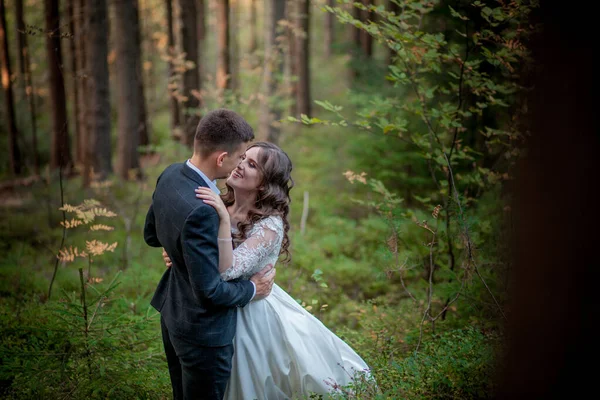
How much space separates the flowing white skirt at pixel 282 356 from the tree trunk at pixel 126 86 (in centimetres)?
894

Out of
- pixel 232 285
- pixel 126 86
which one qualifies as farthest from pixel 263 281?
pixel 126 86

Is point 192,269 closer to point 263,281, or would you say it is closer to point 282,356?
point 263,281

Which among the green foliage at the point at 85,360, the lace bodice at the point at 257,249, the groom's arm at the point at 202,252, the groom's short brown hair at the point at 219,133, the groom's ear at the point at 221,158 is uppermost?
the groom's short brown hair at the point at 219,133

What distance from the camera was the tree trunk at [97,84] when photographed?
10883 mm

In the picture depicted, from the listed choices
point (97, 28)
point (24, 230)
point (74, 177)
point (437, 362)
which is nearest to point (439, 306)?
point (437, 362)

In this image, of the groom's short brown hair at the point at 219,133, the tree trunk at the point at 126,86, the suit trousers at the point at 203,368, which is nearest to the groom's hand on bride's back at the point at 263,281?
the suit trousers at the point at 203,368

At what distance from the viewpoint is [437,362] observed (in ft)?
11.1

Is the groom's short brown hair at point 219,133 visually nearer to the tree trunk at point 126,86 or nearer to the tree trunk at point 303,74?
the tree trunk at point 126,86

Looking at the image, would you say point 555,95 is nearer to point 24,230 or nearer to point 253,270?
point 253,270

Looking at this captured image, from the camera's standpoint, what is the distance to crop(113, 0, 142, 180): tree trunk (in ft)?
37.5

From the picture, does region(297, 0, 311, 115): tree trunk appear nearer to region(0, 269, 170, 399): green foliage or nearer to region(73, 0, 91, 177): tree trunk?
region(73, 0, 91, 177): tree trunk

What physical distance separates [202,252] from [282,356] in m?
1.20

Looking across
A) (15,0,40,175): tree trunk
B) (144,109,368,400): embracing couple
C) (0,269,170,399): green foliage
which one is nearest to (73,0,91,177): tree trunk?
(15,0,40,175): tree trunk

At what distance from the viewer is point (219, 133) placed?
110 inches
